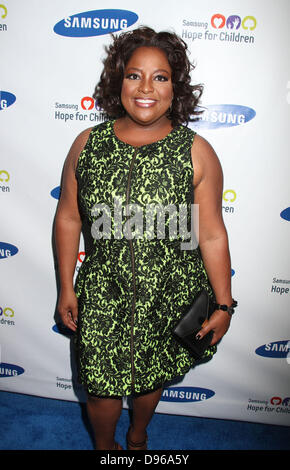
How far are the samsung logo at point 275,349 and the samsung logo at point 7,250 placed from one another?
1533mm

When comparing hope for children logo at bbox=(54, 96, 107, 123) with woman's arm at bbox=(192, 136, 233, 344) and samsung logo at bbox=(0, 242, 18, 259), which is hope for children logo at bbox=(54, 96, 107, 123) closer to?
woman's arm at bbox=(192, 136, 233, 344)

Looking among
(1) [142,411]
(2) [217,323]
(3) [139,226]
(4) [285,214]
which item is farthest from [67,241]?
(4) [285,214]

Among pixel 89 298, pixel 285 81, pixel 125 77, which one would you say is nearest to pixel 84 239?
pixel 89 298

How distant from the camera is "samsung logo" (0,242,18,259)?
210cm

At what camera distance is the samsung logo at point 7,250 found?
6.90 feet

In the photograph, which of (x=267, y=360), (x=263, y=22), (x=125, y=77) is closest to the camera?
(x=125, y=77)

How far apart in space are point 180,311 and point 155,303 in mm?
135

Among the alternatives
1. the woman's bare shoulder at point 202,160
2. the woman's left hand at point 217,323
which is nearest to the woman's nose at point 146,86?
the woman's bare shoulder at point 202,160

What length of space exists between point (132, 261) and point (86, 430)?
126 cm

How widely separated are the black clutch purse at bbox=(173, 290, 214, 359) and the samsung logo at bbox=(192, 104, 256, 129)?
0.83 m

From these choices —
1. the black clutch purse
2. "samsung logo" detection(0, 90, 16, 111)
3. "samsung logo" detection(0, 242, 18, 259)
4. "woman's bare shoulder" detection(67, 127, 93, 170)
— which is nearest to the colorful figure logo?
"woman's bare shoulder" detection(67, 127, 93, 170)

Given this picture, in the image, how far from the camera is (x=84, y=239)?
6.75ft

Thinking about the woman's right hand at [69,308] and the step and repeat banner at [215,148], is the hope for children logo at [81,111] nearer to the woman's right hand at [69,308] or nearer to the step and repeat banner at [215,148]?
the step and repeat banner at [215,148]
